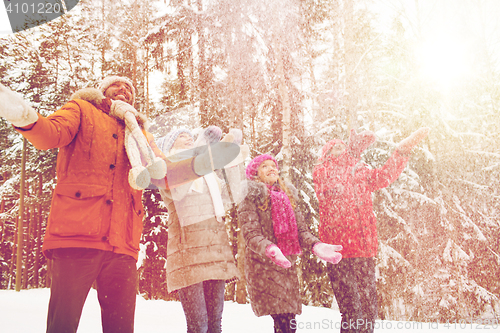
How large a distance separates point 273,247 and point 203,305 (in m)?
0.71

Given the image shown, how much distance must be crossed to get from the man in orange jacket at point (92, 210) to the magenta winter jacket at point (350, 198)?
2.03 meters

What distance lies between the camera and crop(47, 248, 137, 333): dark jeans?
152 cm

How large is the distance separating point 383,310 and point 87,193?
785cm

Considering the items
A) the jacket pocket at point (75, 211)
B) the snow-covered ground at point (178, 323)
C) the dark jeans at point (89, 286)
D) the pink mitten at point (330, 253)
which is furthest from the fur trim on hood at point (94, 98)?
the snow-covered ground at point (178, 323)

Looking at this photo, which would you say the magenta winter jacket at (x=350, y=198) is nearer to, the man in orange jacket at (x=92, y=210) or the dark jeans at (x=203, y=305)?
the dark jeans at (x=203, y=305)

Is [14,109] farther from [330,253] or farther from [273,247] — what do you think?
[330,253]

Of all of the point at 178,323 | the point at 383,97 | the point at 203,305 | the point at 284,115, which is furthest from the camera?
the point at 383,97

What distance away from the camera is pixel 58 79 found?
9531 mm

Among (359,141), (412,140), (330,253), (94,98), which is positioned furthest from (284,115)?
(94,98)

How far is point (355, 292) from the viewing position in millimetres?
2996

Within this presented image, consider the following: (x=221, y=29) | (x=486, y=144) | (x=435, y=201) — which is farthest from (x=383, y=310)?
(x=221, y=29)

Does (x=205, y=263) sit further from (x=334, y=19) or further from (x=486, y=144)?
(x=486, y=144)

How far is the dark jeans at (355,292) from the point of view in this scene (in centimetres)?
295

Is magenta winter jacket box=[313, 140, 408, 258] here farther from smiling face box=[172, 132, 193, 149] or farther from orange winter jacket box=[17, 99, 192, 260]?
orange winter jacket box=[17, 99, 192, 260]
